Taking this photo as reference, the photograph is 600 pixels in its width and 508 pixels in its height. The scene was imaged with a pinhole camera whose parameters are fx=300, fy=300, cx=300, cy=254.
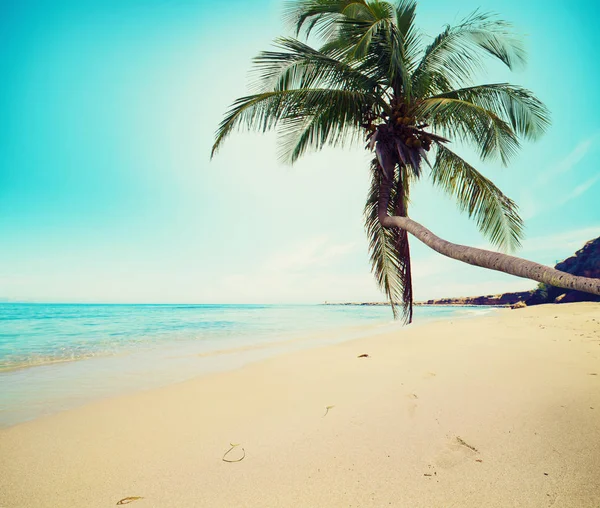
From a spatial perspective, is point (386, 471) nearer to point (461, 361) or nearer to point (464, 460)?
point (464, 460)

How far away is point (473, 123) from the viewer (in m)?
4.50

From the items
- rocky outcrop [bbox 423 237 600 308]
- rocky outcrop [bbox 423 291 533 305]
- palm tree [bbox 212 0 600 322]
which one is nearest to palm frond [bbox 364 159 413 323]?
palm tree [bbox 212 0 600 322]

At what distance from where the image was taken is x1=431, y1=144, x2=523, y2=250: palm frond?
4.65m

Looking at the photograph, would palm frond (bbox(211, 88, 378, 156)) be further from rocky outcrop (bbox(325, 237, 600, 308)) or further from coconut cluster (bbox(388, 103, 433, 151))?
rocky outcrop (bbox(325, 237, 600, 308))

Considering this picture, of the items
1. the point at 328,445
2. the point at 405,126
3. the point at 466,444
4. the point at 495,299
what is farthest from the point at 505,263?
the point at 495,299

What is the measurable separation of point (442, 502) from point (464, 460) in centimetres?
49

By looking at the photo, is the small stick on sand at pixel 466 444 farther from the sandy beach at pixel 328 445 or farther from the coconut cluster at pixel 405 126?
the coconut cluster at pixel 405 126

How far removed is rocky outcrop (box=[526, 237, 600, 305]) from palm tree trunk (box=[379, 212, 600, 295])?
103 feet

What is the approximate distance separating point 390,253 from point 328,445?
4076 mm

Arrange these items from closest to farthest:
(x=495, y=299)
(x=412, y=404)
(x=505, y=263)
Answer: (x=505, y=263) → (x=412, y=404) → (x=495, y=299)

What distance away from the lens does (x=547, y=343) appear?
19.9ft

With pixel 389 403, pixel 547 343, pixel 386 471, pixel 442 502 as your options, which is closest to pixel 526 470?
pixel 442 502

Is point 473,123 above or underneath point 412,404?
Answer: above

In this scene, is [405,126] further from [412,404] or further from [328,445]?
[328,445]
